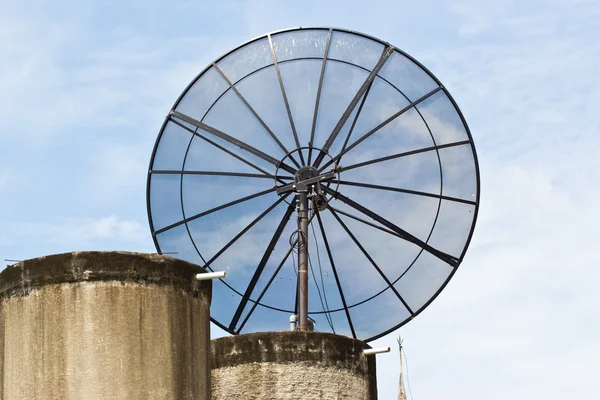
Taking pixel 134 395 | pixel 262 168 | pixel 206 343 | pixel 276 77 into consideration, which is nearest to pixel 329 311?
pixel 262 168

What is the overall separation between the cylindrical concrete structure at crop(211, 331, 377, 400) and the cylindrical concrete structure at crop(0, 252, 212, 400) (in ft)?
8.93

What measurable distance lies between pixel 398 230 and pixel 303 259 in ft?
7.32

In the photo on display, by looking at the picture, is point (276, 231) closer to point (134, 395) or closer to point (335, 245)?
point (335, 245)

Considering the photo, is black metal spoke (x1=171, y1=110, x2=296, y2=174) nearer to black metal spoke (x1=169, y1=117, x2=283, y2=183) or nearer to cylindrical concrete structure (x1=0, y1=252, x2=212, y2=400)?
black metal spoke (x1=169, y1=117, x2=283, y2=183)

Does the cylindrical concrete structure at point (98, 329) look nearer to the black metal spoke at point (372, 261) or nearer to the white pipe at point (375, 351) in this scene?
the white pipe at point (375, 351)

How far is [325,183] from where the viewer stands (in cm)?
1767

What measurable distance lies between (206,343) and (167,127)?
6.55 m

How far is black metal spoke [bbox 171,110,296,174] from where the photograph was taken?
17594 millimetres

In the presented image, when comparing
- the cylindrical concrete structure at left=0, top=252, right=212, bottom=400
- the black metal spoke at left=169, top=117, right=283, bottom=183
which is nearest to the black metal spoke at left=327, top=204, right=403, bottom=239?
the black metal spoke at left=169, top=117, right=283, bottom=183

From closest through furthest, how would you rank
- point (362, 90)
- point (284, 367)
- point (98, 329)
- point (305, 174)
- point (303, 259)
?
point (98, 329) < point (284, 367) < point (303, 259) < point (305, 174) < point (362, 90)

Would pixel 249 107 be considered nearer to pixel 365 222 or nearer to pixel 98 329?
→ pixel 365 222

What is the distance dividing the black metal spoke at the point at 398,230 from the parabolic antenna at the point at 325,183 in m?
0.02

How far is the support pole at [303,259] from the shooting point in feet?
53.6

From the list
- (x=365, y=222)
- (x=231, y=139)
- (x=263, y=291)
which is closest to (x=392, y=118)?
(x=365, y=222)
